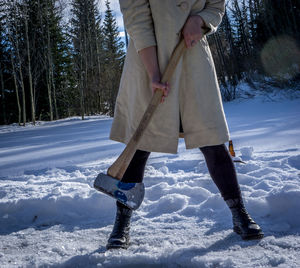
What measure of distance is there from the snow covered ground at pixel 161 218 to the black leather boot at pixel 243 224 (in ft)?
0.12

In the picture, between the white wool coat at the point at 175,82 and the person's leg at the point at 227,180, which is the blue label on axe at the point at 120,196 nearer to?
the white wool coat at the point at 175,82

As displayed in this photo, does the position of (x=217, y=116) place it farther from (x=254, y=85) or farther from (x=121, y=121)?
(x=254, y=85)

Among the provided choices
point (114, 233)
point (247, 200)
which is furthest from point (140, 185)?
point (247, 200)

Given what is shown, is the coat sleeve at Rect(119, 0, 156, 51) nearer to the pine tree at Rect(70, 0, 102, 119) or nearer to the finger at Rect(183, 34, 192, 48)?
the finger at Rect(183, 34, 192, 48)

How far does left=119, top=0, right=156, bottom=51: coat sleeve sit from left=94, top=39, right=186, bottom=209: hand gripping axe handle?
0.14 m

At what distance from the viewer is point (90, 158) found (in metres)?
3.69

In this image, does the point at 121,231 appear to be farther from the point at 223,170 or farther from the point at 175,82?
the point at 175,82

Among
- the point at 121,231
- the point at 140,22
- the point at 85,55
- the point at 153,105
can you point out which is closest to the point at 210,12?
the point at 140,22

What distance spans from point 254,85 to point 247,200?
1007 centimetres

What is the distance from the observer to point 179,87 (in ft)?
4.64

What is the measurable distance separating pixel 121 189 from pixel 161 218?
510 millimetres

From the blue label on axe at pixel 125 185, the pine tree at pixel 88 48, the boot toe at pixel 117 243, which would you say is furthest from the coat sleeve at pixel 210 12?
the pine tree at pixel 88 48

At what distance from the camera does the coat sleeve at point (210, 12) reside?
1.39m

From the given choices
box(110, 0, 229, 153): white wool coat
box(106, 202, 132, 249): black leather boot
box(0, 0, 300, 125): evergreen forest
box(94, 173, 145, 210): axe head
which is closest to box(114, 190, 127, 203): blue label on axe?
box(94, 173, 145, 210): axe head
